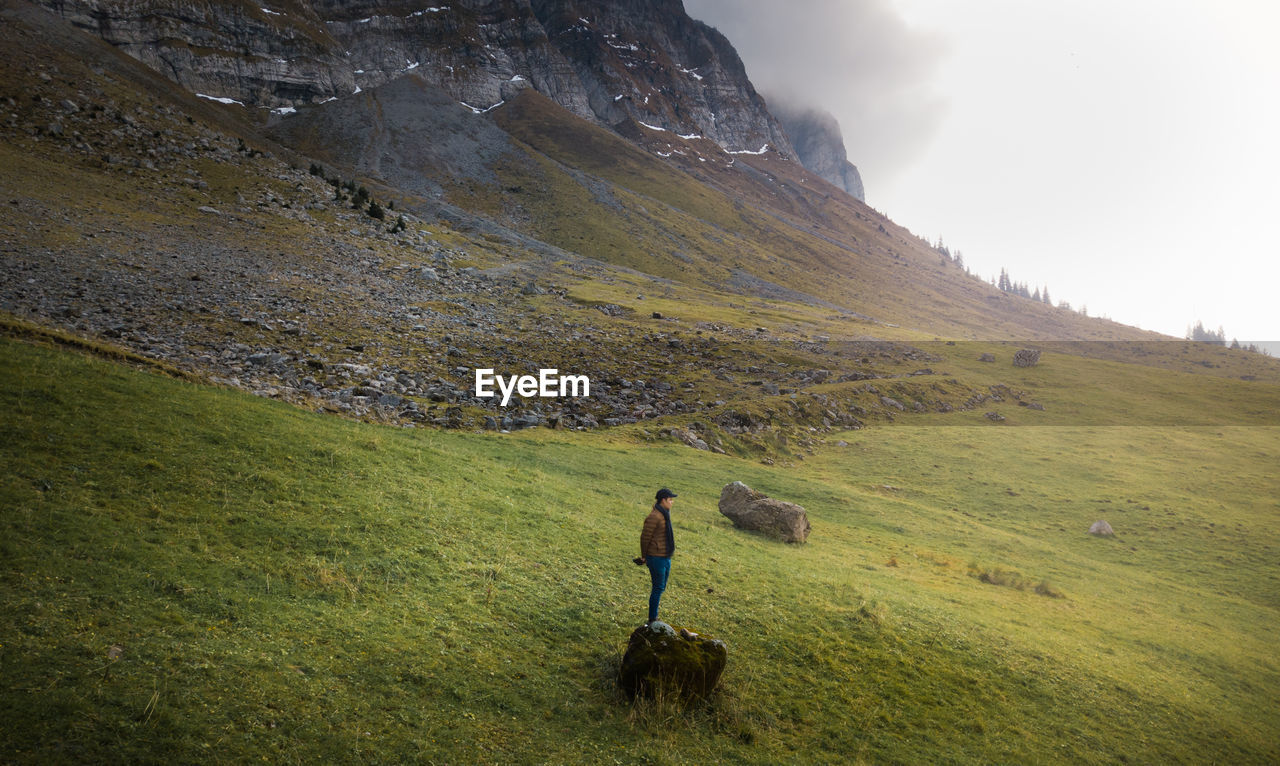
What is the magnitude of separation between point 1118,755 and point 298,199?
9154 centimetres

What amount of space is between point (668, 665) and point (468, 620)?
4583 mm

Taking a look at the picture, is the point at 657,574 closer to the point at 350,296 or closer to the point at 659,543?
the point at 659,543

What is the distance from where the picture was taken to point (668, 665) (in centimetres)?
1157

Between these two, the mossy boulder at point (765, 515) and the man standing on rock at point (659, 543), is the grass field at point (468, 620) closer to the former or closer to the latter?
the mossy boulder at point (765, 515)

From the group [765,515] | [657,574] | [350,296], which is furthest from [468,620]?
[350,296]

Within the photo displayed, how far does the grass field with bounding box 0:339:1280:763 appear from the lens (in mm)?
9148

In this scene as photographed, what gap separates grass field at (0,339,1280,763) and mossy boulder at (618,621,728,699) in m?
0.39

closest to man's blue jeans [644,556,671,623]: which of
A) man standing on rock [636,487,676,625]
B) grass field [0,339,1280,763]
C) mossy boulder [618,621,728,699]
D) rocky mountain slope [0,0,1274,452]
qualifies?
man standing on rock [636,487,676,625]

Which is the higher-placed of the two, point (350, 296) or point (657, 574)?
point (350, 296)

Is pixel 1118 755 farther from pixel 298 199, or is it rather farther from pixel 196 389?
pixel 298 199

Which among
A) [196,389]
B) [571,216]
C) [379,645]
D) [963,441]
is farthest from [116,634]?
[571,216]

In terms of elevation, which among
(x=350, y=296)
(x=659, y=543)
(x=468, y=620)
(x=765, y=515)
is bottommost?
(x=468, y=620)

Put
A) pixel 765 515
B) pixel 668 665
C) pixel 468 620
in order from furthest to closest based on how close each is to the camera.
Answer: pixel 765 515 → pixel 468 620 → pixel 668 665

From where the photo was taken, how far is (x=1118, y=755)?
1393cm
